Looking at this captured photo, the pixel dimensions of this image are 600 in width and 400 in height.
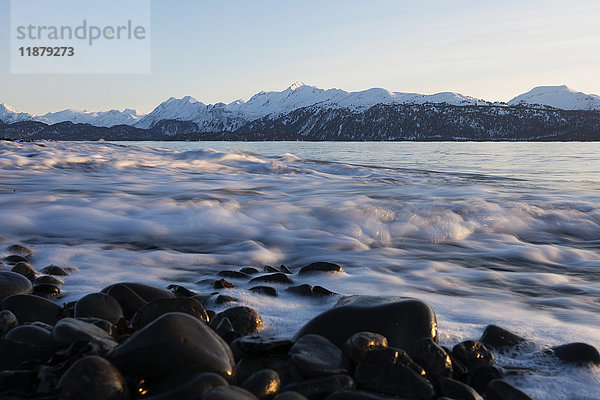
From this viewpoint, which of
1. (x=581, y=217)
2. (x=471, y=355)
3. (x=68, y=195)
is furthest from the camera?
(x=68, y=195)

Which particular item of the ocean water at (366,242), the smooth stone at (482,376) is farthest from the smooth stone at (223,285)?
the smooth stone at (482,376)

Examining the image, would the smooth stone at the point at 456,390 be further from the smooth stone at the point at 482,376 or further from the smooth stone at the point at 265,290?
the smooth stone at the point at 265,290

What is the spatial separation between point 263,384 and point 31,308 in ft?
6.12

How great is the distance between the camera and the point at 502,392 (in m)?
2.26

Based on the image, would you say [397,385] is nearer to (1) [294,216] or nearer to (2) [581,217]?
(1) [294,216]

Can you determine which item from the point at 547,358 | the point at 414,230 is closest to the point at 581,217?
the point at 414,230

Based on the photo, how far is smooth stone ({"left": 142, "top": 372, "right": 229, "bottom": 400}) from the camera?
6.48 ft

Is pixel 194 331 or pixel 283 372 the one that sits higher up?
pixel 194 331

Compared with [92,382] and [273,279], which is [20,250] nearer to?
[273,279]

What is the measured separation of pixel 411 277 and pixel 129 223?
190 inches

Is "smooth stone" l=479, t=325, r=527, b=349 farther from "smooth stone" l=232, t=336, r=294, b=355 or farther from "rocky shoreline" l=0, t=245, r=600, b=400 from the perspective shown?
"smooth stone" l=232, t=336, r=294, b=355

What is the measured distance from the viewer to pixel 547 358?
279 cm

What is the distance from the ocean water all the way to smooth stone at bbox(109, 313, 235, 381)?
910 mm

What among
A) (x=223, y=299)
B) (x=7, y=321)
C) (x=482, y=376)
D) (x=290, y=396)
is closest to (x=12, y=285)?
(x=7, y=321)
